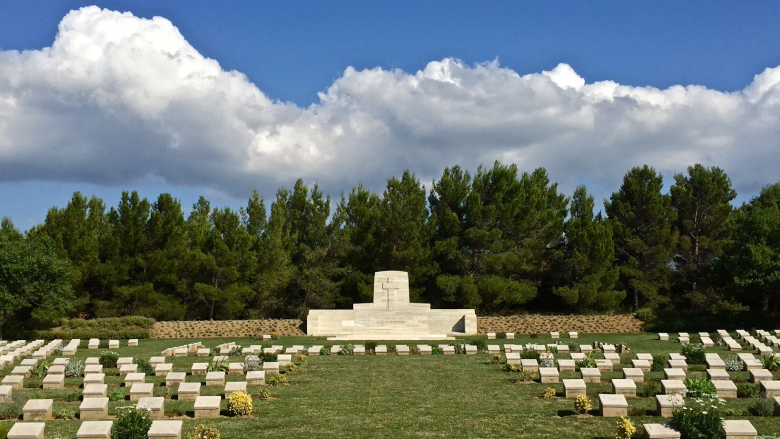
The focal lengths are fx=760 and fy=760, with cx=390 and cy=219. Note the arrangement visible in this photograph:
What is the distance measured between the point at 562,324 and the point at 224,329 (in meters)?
15.8

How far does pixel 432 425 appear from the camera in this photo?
460 inches

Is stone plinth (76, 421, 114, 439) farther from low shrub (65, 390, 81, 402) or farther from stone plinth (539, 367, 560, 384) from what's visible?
stone plinth (539, 367, 560, 384)

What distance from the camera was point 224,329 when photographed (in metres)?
35.3

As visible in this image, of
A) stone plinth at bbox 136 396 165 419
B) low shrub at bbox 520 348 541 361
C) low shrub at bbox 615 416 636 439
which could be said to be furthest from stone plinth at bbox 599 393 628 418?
low shrub at bbox 520 348 541 361

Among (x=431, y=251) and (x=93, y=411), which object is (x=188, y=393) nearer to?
(x=93, y=411)

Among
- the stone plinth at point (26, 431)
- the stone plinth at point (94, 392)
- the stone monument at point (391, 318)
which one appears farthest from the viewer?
the stone monument at point (391, 318)

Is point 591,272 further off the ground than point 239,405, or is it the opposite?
point 591,272

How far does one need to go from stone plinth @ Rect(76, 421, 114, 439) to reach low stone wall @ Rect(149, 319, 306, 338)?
24157mm

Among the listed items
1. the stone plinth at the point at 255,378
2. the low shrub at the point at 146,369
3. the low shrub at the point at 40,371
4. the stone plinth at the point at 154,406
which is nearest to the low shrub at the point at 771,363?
the stone plinth at the point at 255,378

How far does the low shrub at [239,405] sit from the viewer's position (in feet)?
41.6

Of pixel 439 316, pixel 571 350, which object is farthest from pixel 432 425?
pixel 439 316

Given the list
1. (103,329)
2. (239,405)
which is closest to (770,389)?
Result: (239,405)

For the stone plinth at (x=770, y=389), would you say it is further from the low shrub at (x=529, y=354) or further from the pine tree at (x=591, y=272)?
the pine tree at (x=591, y=272)

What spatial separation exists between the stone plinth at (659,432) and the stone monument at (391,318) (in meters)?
24.9
